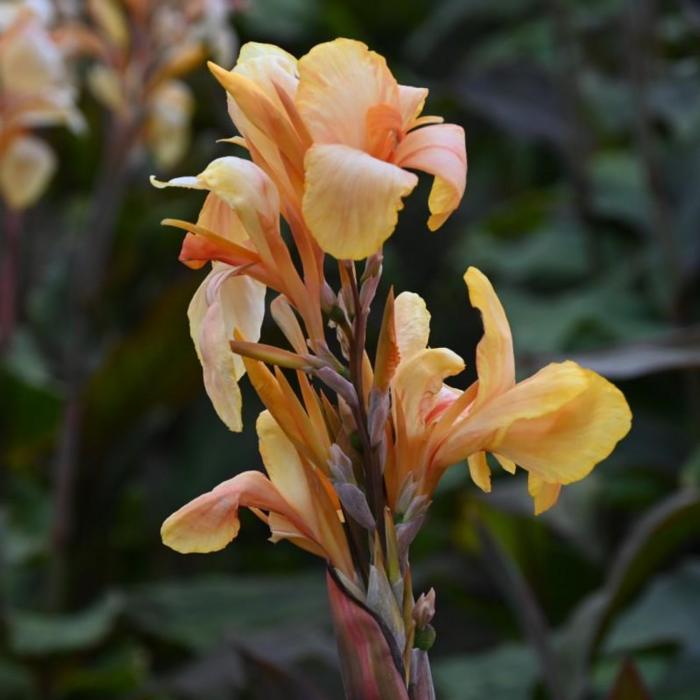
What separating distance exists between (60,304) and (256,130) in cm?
185

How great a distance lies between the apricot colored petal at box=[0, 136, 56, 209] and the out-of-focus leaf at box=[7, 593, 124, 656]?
647 millimetres

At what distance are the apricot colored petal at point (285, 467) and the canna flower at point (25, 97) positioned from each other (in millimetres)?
1403

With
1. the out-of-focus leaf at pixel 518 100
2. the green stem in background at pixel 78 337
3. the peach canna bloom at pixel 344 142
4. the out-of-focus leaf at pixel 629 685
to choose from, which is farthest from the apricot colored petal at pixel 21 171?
the peach canna bloom at pixel 344 142

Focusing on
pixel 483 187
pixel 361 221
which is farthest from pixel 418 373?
pixel 483 187

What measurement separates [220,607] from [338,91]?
1.48 m

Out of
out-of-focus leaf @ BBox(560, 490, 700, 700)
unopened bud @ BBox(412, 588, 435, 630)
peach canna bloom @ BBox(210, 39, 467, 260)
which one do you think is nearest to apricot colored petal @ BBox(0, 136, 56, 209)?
out-of-focus leaf @ BBox(560, 490, 700, 700)

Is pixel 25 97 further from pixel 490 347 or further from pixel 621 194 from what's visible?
pixel 490 347

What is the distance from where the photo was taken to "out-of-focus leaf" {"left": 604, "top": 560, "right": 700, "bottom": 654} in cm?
160

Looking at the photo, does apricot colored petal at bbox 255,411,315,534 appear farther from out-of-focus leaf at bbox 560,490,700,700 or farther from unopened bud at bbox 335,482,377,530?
out-of-focus leaf at bbox 560,490,700,700

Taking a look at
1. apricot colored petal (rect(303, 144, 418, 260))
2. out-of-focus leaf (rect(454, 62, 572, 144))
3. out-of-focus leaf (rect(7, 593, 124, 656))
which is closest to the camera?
apricot colored petal (rect(303, 144, 418, 260))

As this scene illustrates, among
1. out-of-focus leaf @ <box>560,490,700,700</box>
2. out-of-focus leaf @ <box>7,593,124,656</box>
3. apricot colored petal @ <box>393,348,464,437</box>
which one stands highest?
apricot colored petal @ <box>393,348,464,437</box>

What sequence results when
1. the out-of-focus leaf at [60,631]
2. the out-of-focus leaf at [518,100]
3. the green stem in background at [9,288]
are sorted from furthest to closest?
1. the out-of-focus leaf at [518,100]
2. the green stem in background at [9,288]
3. the out-of-focus leaf at [60,631]

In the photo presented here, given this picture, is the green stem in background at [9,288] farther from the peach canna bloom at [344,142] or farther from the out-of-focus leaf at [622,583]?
the peach canna bloom at [344,142]

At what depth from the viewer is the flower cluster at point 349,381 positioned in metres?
0.59
